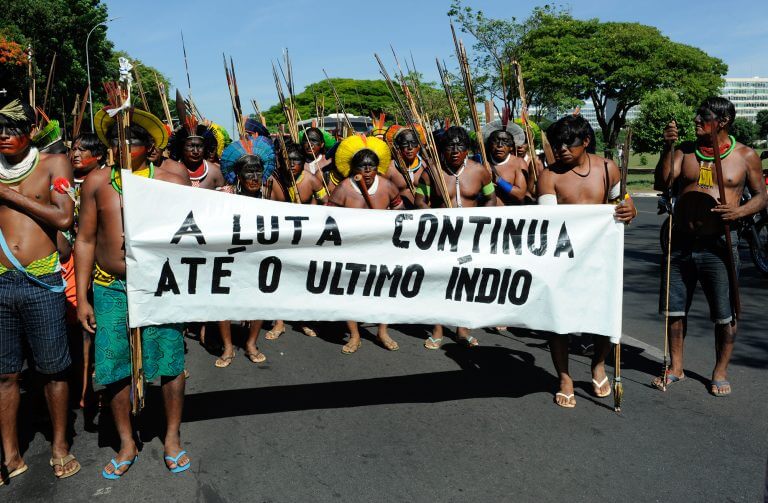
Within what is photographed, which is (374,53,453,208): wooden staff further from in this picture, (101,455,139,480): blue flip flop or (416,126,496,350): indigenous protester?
(101,455,139,480): blue flip flop

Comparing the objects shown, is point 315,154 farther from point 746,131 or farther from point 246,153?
point 746,131

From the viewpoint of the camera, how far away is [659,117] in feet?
116

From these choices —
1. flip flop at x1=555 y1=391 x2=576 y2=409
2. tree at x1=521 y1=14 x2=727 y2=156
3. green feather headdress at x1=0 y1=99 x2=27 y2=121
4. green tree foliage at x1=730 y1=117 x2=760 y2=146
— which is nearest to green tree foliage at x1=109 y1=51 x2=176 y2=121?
green feather headdress at x1=0 y1=99 x2=27 y2=121

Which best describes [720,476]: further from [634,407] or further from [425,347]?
[425,347]

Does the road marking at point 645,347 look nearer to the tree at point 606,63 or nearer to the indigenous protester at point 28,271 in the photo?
the indigenous protester at point 28,271

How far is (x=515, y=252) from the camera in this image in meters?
4.10

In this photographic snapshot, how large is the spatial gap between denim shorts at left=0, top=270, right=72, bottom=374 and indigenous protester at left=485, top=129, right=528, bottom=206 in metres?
4.45

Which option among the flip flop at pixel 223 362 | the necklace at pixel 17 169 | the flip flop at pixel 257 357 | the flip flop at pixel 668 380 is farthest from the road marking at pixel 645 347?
the necklace at pixel 17 169

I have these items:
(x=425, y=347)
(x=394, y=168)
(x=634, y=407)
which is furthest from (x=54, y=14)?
(x=634, y=407)

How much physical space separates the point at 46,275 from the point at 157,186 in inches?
30.4

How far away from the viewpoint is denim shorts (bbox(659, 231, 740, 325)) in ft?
15.5

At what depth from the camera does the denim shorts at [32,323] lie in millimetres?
→ 3520

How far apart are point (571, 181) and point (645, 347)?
6.99 feet

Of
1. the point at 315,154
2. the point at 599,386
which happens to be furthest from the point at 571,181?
the point at 315,154
